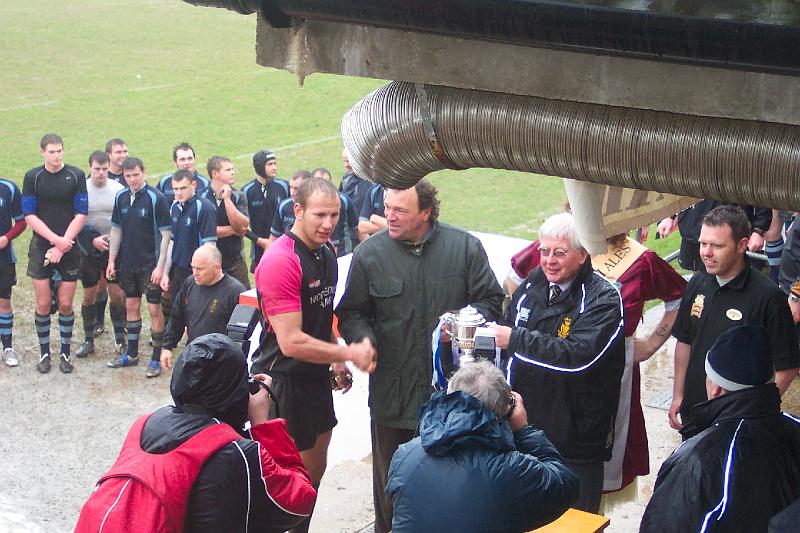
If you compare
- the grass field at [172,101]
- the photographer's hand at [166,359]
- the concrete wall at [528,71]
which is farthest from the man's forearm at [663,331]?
the grass field at [172,101]

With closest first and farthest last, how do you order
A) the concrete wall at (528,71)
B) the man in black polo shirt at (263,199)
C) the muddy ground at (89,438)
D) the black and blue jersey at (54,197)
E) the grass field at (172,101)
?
1. the concrete wall at (528,71)
2. the muddy ground at (89,438)
3. the black and blue jersey at (54,197)
4. the man in black polo shirt at (263,199)
5. the grass field at (172,101)

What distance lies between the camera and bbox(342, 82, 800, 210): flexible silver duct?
8.28 ft

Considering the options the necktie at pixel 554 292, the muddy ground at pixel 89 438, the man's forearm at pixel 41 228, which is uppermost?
the necktie at pixel 554 292

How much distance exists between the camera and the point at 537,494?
329cm

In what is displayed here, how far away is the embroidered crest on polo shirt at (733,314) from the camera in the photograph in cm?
510

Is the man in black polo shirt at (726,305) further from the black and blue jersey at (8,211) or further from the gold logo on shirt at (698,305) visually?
the black and blue jersey at (8,211)

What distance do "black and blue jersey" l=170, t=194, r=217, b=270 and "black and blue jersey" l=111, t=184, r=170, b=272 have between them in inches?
4.8

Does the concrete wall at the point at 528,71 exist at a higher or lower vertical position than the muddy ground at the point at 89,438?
higher

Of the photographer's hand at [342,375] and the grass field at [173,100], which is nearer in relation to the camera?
the photographer's hand at [342,375]

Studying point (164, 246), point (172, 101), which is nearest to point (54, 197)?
point (164, 246)

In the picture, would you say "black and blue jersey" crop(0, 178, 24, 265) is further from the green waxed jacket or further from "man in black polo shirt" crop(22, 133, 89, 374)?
the green waxed jacket

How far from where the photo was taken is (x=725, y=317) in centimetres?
516

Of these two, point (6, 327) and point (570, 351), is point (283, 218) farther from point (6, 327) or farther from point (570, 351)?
point (570, 351)

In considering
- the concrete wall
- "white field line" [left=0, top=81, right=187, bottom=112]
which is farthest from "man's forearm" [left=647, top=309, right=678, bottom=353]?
"white field line" [left=0, top=81, right=187, bottom=112]
